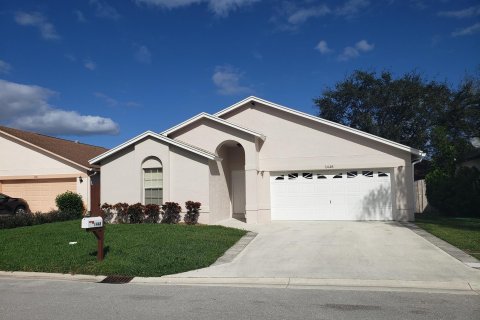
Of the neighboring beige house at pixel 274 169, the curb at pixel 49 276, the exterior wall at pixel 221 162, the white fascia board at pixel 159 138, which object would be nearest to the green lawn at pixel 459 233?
the neighboring beige house at pixel 274 169

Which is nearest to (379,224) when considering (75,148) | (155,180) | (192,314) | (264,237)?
(264,237)

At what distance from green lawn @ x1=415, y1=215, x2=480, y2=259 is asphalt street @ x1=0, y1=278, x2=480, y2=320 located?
4337 millimetres

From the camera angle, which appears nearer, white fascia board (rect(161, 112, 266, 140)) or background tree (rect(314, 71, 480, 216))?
white fascia board (rect(161, 112, 266, 140))

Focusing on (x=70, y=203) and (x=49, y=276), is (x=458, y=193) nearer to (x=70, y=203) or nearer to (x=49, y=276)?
(x=70, y=203)

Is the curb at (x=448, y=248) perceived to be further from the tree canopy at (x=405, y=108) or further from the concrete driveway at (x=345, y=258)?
the tree canopy at (x=405, y=108)

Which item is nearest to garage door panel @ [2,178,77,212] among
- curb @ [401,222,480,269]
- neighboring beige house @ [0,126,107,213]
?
neighboring beige house @ [0,126,107,213]

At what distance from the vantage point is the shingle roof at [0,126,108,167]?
71.4ft

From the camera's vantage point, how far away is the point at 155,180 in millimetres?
18047

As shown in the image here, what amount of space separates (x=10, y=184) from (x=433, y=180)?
20967 millimetres

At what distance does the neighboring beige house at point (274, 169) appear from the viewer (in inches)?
696

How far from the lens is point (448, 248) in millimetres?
11609

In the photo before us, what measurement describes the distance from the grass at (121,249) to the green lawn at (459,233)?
626cm

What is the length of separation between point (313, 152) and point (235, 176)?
3748 millimetres

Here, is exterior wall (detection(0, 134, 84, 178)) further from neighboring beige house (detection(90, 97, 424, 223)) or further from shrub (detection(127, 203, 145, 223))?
shrub (detection(127, 203, 145, 223))
